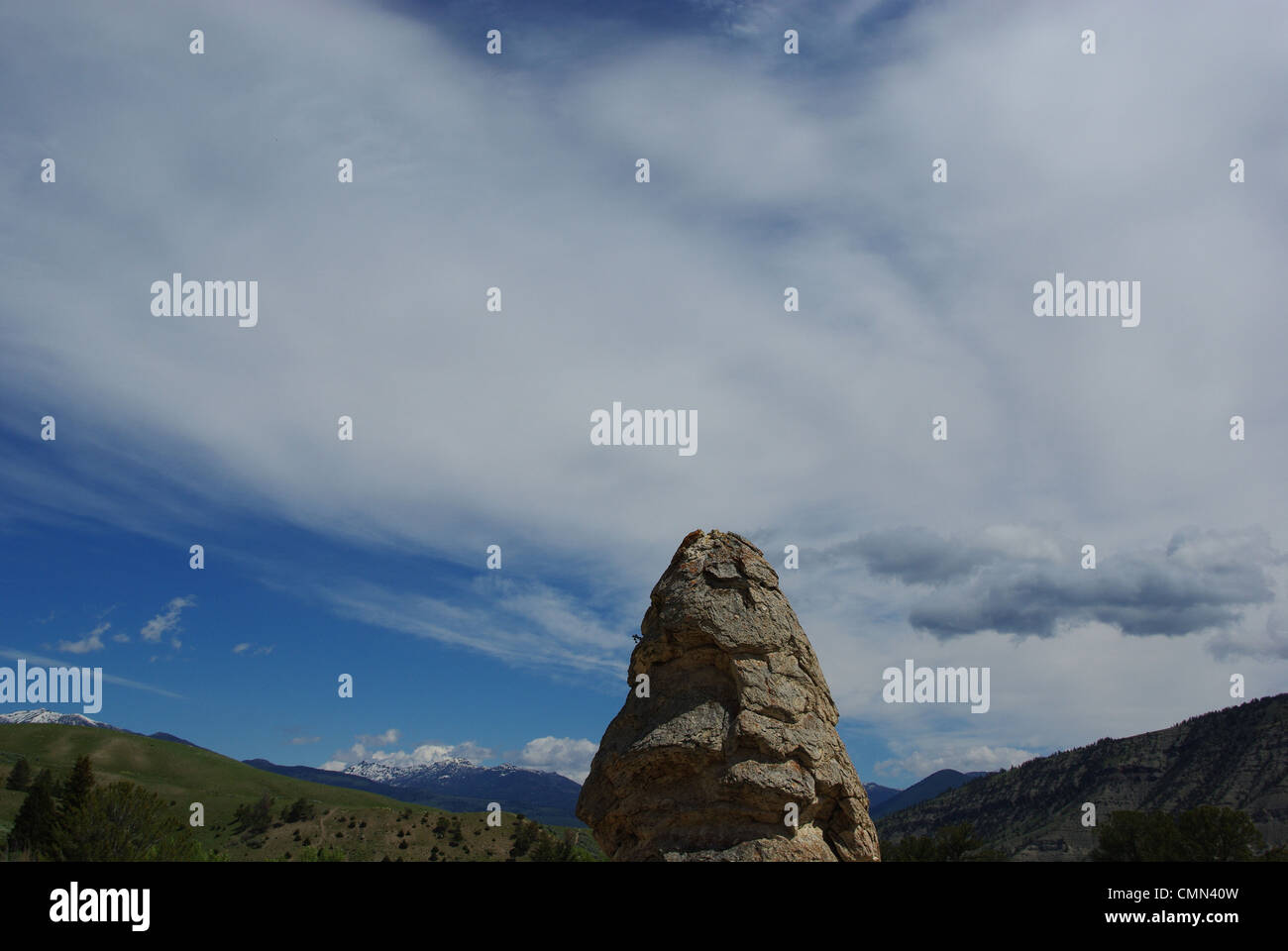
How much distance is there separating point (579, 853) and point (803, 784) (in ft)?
228

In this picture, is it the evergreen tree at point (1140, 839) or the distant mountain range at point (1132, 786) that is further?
the distant mountain range at point (1132, 786)

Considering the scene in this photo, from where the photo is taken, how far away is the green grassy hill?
107m

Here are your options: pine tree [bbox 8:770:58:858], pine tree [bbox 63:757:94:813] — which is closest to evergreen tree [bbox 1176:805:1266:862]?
pine tree [bbox 63:757:94:813]

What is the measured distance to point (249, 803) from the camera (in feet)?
459

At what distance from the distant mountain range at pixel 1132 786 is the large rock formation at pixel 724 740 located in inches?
3048

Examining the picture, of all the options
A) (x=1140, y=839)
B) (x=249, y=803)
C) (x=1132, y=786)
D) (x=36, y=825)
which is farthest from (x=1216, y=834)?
(x=249, y=803)

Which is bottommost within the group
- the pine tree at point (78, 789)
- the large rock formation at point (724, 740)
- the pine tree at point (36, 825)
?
the pine tree at point (36, 825)

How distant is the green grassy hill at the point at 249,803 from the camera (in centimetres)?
10700

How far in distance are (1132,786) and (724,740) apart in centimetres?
10216

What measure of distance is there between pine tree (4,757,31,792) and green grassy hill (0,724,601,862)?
11.8 ft

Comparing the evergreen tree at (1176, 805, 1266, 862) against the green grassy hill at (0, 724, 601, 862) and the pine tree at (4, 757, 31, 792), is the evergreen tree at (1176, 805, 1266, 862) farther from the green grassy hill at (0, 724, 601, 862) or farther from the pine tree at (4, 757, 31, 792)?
the pine tree at (4, 757, 31, 792)

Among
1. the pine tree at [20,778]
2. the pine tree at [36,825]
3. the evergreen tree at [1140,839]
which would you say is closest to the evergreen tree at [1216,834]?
the evergreen tree at [1140,839]

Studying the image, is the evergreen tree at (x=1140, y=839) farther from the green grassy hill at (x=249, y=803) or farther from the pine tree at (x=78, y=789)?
the pine tree at (x=78, y=789)
